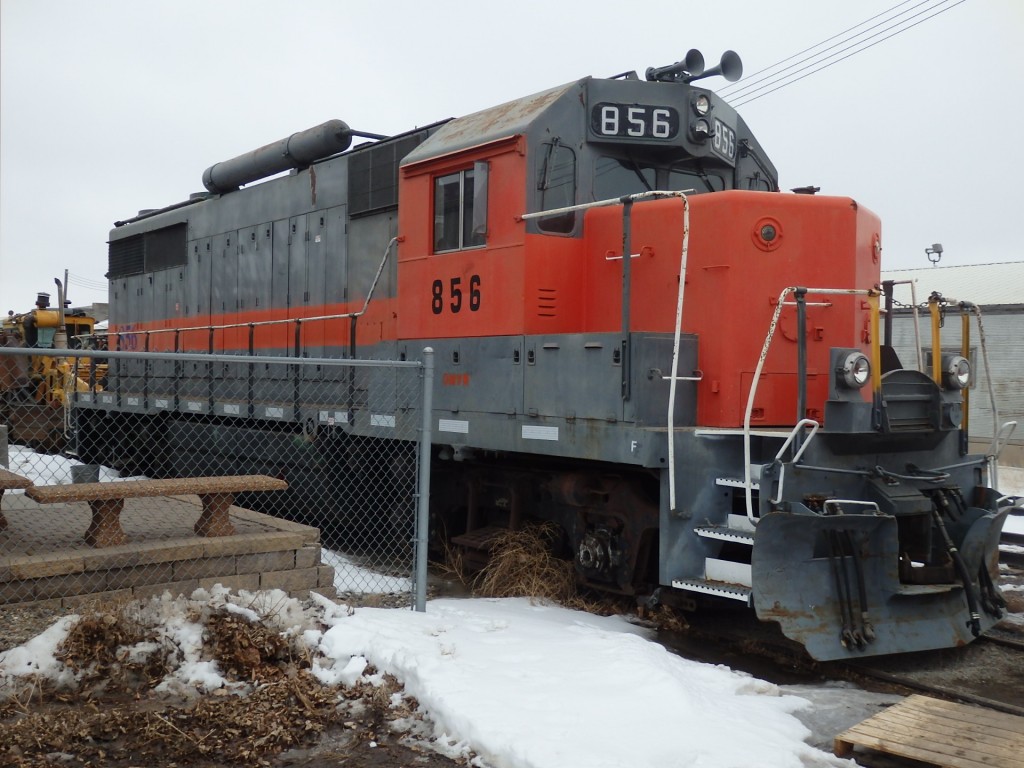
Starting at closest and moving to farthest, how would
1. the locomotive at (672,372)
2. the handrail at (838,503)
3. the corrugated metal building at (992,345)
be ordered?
1. the handrail at (838,503)
2. the locomotive at (672,372)
3. the corrugated metal building at (992,345)

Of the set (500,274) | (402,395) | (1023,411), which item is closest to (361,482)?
(402,395)

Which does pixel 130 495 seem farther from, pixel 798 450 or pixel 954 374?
pixel 954 374

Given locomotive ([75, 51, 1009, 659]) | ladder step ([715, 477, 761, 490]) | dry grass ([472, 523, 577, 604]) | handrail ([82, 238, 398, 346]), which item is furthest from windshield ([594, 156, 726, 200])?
dry grass ([472, 523, 577, 604])

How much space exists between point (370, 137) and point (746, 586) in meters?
6.41

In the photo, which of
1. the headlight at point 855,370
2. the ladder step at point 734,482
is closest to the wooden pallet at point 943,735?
the ladder step at point 734,482

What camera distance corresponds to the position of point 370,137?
998cm

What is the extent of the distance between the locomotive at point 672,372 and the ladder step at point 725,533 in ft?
0.06

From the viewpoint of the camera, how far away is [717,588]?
568 cm

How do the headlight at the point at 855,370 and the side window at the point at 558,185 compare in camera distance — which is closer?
the headlight at the point at 855,370

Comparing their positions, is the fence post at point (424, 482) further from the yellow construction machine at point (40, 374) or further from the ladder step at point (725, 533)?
the yellow construction machine at point (40, 374)

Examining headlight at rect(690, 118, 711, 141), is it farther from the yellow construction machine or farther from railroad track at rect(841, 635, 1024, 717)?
the yellow construction machine

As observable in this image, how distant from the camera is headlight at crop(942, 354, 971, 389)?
6.43 meters

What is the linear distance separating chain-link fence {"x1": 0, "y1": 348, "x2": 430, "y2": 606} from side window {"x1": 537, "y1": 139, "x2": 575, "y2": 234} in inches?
58.6

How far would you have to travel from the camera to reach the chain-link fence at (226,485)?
206 inches
